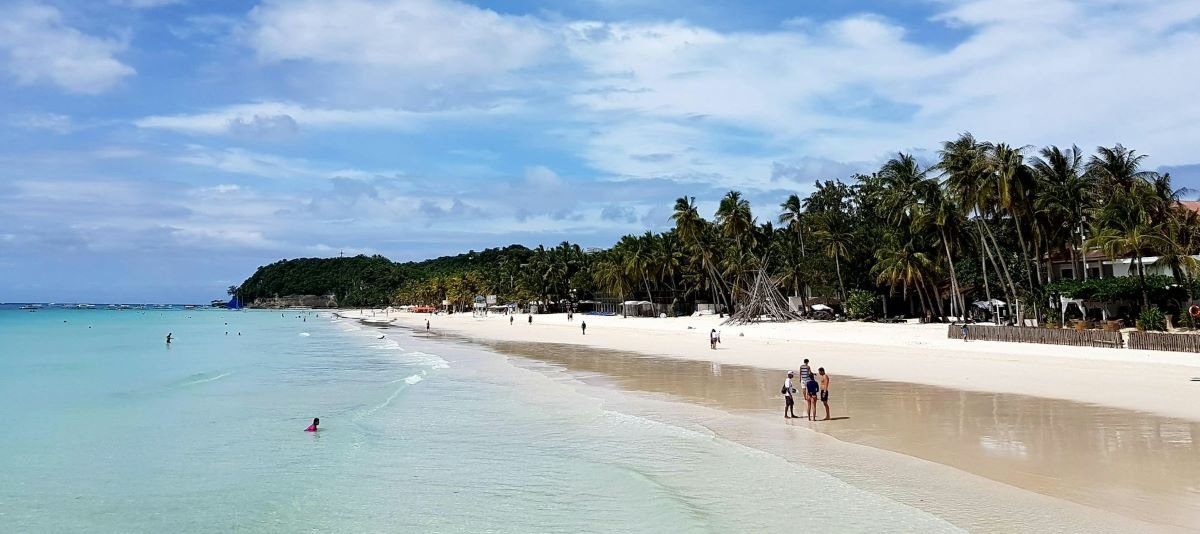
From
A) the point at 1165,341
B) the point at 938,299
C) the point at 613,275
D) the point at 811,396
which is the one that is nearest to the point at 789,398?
the point at 811,396

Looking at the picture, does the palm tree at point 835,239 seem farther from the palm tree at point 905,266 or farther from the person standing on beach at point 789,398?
the person standing on beach at point 789,398

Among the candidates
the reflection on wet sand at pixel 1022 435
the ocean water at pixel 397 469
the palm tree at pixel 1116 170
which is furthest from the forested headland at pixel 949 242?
the ocean water at pixel 397 469

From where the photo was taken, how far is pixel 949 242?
48094 millimetres

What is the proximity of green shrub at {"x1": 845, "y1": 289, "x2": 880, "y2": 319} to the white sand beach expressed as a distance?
325 centimetres

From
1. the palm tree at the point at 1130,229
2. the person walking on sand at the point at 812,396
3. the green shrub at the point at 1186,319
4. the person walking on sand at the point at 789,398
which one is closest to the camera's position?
the person walking on sand at the point at 812,396

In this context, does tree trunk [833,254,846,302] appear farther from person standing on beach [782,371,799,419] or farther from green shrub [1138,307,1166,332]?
person standing on beach [782,371,799,419]

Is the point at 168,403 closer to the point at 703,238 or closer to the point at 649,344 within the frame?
the point at 649,344

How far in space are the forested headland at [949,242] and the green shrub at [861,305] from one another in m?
0.09

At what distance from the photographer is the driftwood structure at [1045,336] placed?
27.1 m

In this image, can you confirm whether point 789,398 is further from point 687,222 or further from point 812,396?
point 687,222

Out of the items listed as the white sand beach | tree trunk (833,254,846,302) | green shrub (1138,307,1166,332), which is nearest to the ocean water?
the white sand beach

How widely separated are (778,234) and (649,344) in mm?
29774

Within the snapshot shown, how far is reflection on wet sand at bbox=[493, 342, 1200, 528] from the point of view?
406 inches

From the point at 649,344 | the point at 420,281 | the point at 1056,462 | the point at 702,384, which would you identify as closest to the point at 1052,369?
the point at 702,384
